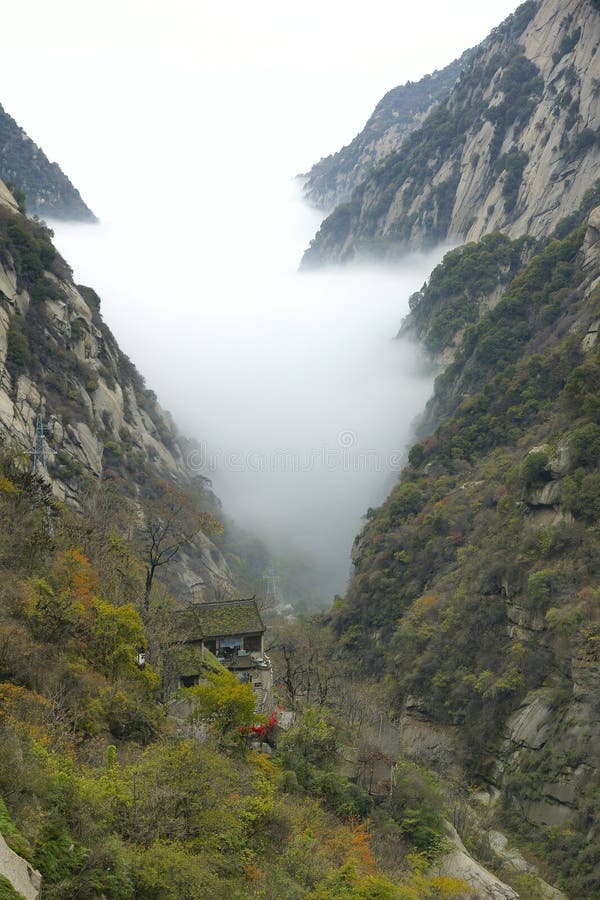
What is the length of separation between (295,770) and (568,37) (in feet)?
399

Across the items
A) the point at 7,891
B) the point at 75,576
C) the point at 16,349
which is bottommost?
the point at 7,891

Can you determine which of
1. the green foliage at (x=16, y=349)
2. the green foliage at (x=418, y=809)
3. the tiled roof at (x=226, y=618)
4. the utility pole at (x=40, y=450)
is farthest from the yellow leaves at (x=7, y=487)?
the green foliage at (x=16, y=349)

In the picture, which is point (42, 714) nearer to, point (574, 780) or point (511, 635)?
point (574, 780)

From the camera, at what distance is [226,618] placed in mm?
43562

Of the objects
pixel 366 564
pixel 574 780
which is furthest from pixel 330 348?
pixel 574 780

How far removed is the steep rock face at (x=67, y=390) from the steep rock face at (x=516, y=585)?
16.9 metres

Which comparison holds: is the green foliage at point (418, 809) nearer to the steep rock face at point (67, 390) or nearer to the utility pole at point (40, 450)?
the utility pole at point (40, 450)

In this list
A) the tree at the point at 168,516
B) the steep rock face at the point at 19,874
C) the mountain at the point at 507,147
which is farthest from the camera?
the mountain at the point at 507,147

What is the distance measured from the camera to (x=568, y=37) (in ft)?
387

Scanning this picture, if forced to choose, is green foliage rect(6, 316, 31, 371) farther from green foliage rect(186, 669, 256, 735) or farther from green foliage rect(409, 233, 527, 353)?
green foliage rect(409, 233, 527, 353)

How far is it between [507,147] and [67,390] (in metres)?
85.6

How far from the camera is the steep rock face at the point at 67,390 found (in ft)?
191

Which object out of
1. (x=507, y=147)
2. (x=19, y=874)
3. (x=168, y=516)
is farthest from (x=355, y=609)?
(x=507, y=147)

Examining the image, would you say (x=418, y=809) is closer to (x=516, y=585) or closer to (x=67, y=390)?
(x=516, y=585)
